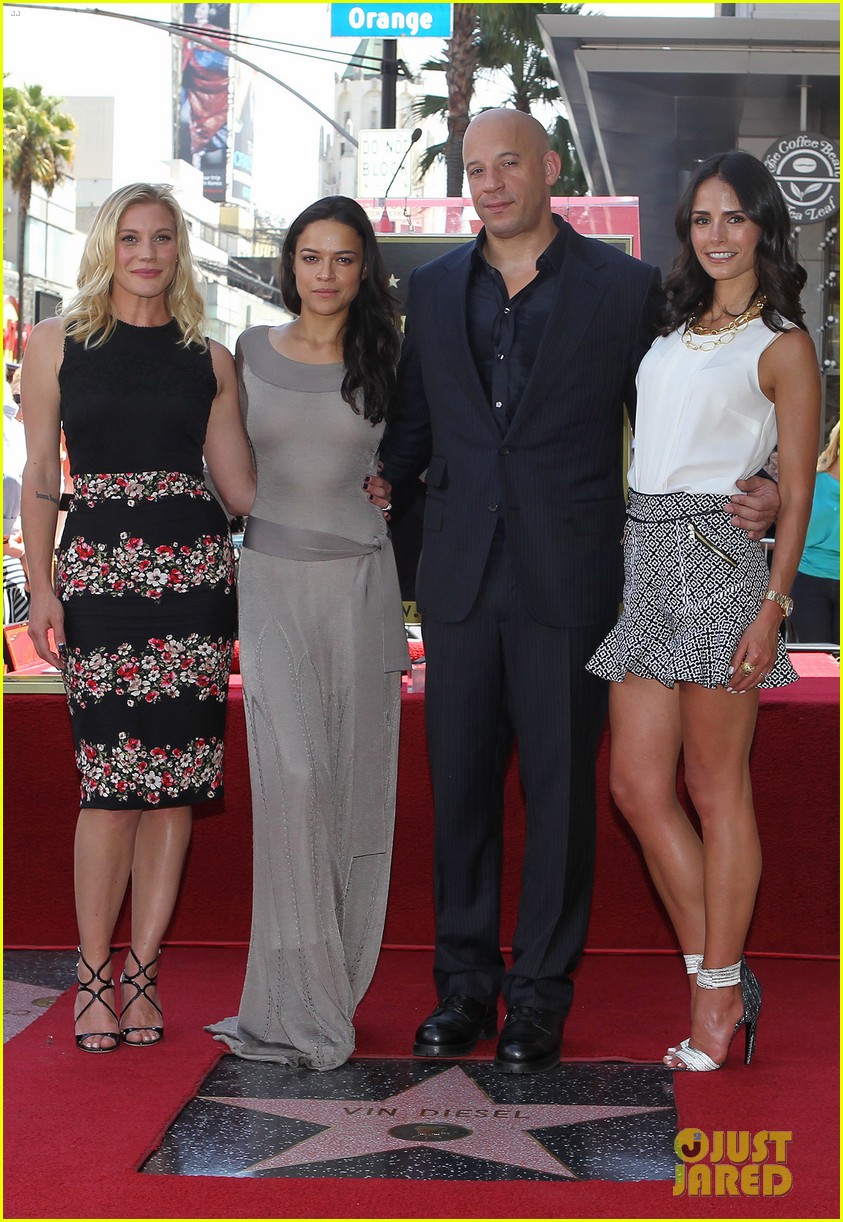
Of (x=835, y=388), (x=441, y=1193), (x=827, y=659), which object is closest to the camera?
(x=441, y=1193)

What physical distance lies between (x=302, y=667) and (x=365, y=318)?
80 cm

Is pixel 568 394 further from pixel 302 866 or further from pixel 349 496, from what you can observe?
pixel 302 866

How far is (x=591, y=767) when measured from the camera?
3158 mm

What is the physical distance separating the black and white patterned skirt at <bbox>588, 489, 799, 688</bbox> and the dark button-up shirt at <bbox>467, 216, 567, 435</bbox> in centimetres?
38

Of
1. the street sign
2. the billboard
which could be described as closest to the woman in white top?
the street sign

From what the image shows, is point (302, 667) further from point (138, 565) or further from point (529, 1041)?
point (529, 1041)

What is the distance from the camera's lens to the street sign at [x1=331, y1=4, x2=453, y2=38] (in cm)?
779

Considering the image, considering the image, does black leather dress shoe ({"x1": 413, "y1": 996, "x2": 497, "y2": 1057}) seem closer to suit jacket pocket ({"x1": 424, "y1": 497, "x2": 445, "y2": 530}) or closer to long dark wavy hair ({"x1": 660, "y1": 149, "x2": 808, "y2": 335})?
suit jacket pocket ({"x1": 424, "y1": 497, "x2": 445, "y2": 530})

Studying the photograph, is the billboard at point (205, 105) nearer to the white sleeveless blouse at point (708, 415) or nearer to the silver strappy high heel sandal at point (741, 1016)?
the white sleeveless blouse at point (708, 415)

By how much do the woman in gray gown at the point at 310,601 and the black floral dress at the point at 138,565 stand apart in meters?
0.13

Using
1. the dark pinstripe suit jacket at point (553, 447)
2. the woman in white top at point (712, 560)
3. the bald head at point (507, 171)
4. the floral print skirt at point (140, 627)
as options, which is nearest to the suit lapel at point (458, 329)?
the dark pinstripe suit jacket at point (553, 447)

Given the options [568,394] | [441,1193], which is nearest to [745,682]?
[568,394]

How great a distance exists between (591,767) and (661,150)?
35.8 feet

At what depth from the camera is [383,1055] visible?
311 cm
